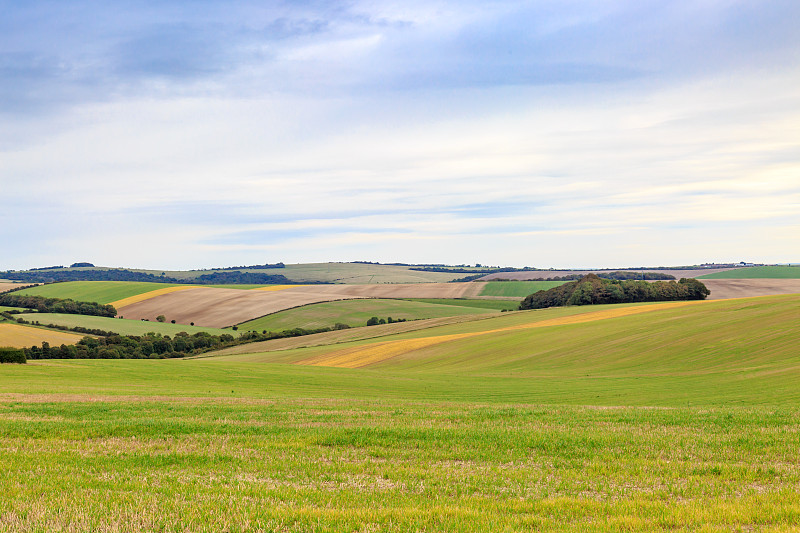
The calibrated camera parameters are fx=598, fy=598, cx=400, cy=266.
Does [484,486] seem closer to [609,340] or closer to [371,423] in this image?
[371,423]

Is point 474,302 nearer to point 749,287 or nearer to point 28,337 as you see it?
point 749,287

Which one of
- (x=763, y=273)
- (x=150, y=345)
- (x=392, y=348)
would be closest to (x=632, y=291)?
(x=392, y=348)

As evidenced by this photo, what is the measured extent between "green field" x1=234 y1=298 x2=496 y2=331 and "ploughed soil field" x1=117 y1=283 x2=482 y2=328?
5833 millimetres

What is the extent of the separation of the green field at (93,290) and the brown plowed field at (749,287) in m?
141

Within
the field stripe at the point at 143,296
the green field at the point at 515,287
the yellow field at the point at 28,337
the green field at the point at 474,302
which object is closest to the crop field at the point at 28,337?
the yellow field at the point at 28,337

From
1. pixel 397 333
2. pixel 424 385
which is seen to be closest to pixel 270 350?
pixel 397 333

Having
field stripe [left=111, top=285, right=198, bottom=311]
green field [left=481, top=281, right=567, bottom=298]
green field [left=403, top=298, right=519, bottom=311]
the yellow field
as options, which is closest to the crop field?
the yellow field

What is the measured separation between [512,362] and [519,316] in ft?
134

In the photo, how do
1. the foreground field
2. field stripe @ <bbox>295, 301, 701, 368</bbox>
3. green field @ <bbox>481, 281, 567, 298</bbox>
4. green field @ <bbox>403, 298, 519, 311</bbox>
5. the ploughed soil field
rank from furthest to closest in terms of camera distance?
green field @ <bbox>481, 281, 567, 298</bbox> → green field @ <bbox>403, 298, 519, 311</bbox> → the ploughed soil field → field stripe @ <bbox>295, 301, 701, 368</bbox> → the foreground field

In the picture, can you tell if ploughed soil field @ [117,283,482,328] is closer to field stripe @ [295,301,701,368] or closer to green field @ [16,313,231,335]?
green field @ [16,313,231,335]

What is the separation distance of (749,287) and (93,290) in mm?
163212

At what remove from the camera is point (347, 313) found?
12775cm

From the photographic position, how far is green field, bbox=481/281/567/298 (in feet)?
513

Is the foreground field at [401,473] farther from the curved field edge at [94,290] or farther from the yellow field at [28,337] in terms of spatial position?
the curved field edge at [94,290]
